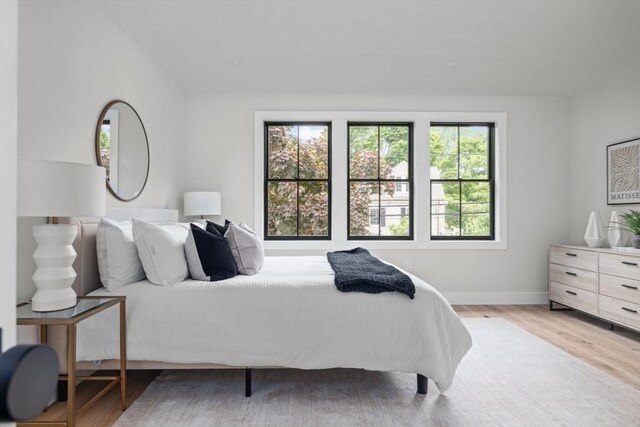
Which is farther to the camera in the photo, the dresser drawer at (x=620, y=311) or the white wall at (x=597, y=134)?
the white wall at (x=597, y=134)

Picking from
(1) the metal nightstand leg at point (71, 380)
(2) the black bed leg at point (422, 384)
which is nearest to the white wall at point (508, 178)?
(2) the black bed leg at point (422, 384)

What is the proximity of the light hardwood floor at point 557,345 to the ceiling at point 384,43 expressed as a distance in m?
2.53

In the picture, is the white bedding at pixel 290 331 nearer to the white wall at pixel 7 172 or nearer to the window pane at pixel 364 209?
the white wall at pixel 7 172

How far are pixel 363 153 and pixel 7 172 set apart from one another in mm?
4421

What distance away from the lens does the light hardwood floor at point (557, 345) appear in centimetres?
218

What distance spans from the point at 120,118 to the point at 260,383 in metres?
2.25

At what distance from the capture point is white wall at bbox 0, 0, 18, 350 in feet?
2.20

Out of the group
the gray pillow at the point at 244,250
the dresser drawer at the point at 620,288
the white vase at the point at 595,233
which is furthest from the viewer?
the white vase at the point at 595,233

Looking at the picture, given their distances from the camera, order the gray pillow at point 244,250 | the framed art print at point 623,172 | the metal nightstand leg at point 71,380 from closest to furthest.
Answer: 1. the metal nightstand leg at point 71,380
2. the gray pillow at point 244,250
3. the framed art print at point 623,172

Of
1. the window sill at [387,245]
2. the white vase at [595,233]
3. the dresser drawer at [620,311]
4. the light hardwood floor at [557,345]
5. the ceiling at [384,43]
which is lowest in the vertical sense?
the light hardwood floor at [557,345]

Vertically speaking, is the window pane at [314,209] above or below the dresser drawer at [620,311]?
above

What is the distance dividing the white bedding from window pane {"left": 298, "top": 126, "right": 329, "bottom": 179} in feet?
9.03

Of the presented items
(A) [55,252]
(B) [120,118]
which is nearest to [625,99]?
(B) [120,118]

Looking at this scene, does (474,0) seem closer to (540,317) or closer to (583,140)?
(583,140)
